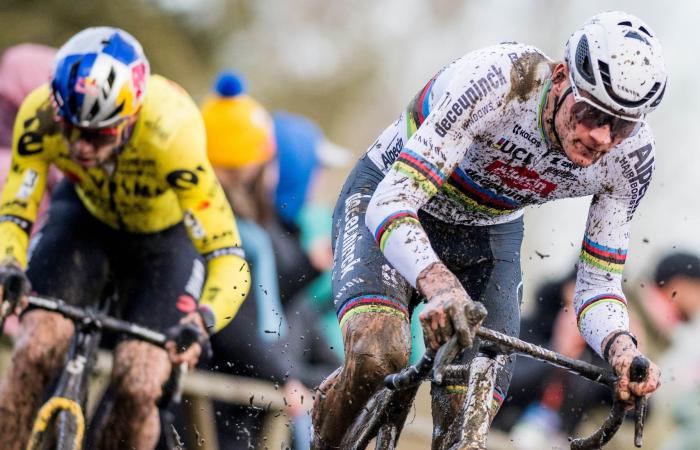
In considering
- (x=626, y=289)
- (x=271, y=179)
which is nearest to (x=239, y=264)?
(x=271, y=179)

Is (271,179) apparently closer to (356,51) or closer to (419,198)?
(419,198)

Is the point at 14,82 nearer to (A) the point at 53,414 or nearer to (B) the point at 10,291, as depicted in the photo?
(B) the point at 10,291

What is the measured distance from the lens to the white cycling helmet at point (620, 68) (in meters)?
4.88

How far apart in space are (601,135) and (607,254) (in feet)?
2.85

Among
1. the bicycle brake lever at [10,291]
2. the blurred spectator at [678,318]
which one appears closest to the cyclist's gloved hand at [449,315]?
the bicycle brake lever at [10,291]

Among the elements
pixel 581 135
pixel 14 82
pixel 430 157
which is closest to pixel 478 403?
pixel 430 157

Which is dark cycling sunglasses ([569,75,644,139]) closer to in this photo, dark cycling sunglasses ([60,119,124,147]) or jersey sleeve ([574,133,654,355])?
jersey sleeve ([574,133,654,355])

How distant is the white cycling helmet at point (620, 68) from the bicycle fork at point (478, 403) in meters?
1.13

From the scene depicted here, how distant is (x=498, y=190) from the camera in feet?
18.5

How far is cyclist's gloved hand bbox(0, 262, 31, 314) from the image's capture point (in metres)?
6.31

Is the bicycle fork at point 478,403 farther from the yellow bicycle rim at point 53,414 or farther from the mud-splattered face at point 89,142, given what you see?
the mud-splattered face at point 89,142

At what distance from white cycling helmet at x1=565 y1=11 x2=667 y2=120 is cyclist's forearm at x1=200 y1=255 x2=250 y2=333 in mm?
2671

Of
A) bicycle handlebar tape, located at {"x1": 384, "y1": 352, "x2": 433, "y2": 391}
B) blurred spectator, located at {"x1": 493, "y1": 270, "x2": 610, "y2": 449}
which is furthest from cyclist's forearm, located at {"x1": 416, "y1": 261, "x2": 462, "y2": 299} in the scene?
blurred spectator, located at {"x1": 493, "y1": 270, "x2": 610, "y2": 449}

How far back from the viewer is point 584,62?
196 inches
